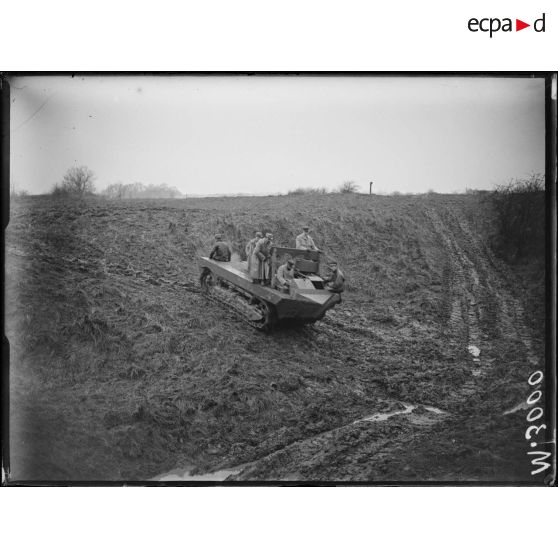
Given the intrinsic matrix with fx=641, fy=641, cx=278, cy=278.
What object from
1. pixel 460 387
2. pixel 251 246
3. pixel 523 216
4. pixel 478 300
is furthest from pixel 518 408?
pixel 251 246

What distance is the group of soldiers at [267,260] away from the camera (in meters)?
6.48

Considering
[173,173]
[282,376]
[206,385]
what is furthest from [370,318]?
[173,173]

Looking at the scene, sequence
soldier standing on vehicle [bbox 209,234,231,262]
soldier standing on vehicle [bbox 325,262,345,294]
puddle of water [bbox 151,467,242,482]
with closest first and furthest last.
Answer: puddle of water [bbox 151,467,242,482] → soldier standing on vehicle [bbox 325,262,345,294] → soldier standing on vehicle [bbox 209,234,231,262]

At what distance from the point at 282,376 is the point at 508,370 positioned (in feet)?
7.23

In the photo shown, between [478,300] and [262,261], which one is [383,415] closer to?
[478,300]

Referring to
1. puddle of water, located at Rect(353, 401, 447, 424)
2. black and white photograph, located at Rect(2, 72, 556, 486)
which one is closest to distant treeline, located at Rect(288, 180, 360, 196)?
black and white photograph, located at Rect(2, 72, 556, 486)

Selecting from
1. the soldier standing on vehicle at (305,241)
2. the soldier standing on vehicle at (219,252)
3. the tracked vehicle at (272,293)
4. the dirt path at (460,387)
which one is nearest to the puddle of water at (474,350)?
the dirt path at (460,387)

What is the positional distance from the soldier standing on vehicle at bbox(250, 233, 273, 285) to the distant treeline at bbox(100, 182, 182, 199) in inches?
37.6

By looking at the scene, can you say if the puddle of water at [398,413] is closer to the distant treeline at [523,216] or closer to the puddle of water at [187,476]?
the puddle of water at [187,476]

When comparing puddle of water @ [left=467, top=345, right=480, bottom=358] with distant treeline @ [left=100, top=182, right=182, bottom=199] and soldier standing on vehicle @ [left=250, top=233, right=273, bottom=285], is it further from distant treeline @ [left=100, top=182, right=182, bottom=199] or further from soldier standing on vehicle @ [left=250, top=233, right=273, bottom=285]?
distant treeline @ [left=100, top=182, right=182, bottom=199]

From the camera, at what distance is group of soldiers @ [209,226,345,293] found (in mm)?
6477

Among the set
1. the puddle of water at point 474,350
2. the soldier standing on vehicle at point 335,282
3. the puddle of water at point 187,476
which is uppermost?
the soldier standing on vehicle at point 335,282

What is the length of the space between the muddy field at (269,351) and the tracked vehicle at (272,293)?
0.13 meters

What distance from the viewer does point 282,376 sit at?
6.28 metres
